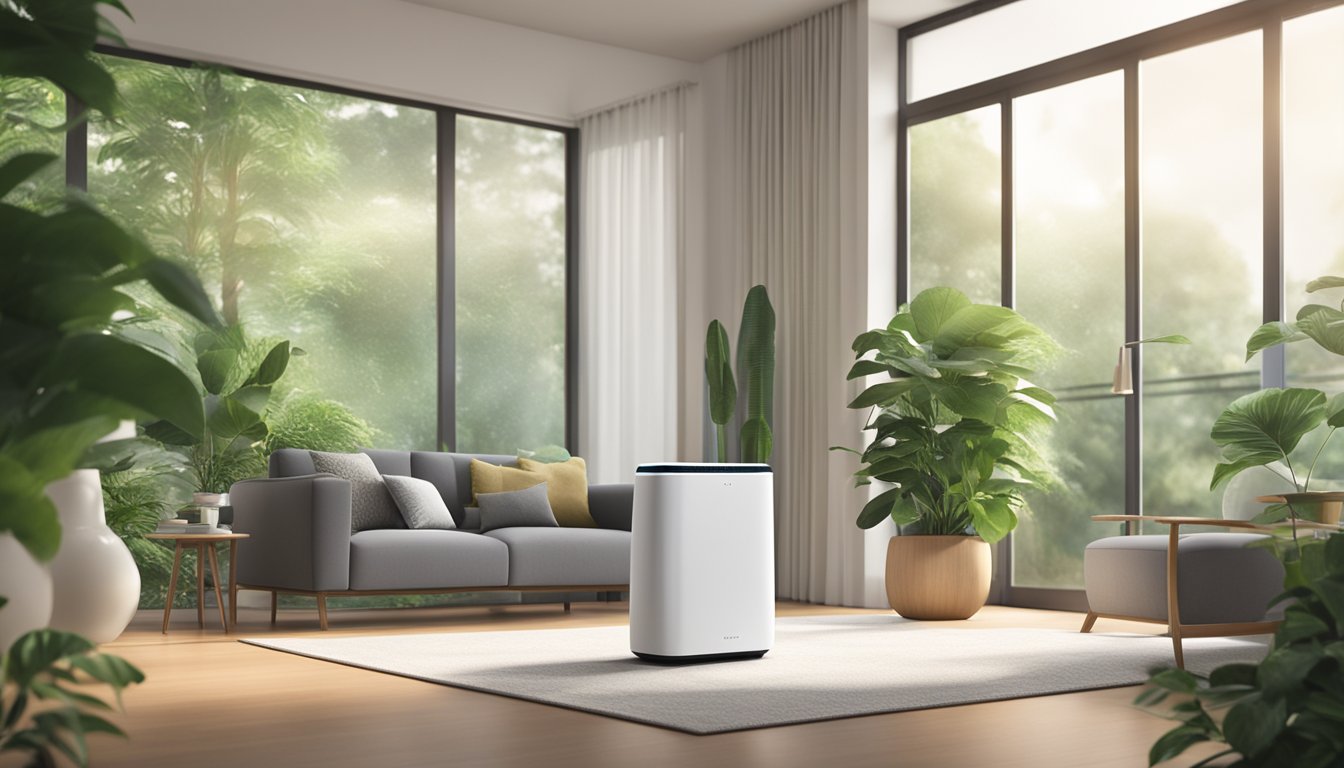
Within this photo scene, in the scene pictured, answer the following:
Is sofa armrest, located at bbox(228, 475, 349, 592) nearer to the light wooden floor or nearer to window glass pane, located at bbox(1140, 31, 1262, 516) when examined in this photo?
the light wooden floor

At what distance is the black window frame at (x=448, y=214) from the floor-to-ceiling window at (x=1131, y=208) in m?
2.06

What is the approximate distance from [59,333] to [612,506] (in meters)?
5.70

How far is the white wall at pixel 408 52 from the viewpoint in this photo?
672 centimetres

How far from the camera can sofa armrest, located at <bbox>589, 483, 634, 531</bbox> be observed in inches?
259

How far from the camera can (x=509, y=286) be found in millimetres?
7863

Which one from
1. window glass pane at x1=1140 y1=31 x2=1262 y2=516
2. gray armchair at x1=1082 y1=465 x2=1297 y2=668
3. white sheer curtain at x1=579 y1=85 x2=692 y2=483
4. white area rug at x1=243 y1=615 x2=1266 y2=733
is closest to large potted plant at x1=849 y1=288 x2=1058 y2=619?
window glass pane at x1=1140 y1=31 x2=1262 y2=516

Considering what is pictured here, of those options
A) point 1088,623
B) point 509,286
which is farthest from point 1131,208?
point 509,286

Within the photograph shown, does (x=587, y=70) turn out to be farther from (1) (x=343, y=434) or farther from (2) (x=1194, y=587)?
(2) (x=1194, y=587)

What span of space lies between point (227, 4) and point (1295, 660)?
656 cm

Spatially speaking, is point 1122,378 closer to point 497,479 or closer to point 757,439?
point 757,439

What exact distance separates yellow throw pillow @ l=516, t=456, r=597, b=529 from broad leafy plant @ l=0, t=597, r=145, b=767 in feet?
18.3

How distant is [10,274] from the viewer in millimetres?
965

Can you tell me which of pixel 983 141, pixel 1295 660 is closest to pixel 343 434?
pixel 983 141

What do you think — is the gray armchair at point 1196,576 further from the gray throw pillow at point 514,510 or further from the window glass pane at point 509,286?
the window glass pane at point 509,286
